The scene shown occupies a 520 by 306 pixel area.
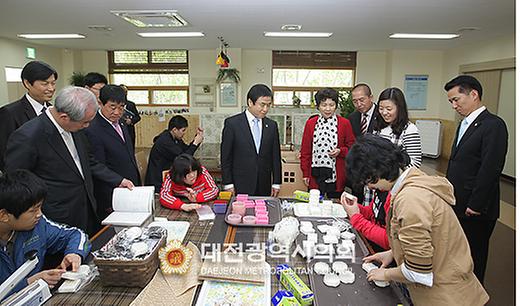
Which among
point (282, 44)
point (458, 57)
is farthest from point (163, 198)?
point (458, 57)

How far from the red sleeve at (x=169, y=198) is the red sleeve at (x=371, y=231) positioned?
0.90 meters

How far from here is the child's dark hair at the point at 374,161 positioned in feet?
3.88

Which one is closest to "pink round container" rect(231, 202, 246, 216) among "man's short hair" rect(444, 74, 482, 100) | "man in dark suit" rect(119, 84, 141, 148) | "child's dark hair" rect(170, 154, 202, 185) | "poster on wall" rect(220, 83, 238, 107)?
"child's dark hair" rect(170, 154, 202, 185)

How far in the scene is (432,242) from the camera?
1.10 m

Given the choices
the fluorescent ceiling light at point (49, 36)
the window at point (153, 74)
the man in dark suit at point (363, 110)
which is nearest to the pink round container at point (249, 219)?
the man in dark suit at point (363, 110)

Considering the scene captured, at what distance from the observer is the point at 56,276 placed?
3.84 feet

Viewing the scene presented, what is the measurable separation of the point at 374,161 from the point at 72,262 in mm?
1116

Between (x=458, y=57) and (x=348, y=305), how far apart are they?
6.86 meters

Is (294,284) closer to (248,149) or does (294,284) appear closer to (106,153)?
(248,149)

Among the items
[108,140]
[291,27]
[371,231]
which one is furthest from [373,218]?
[291,27]

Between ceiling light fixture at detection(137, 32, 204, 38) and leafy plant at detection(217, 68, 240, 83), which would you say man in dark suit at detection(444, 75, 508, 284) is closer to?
ceiling light fixture at detection(137, 32, 204, 38)

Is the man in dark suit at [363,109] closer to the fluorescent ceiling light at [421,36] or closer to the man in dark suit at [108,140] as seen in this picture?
the man in dark suit at [108,140]

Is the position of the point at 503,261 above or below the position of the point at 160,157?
below

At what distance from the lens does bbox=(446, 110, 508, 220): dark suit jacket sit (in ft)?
6.63
